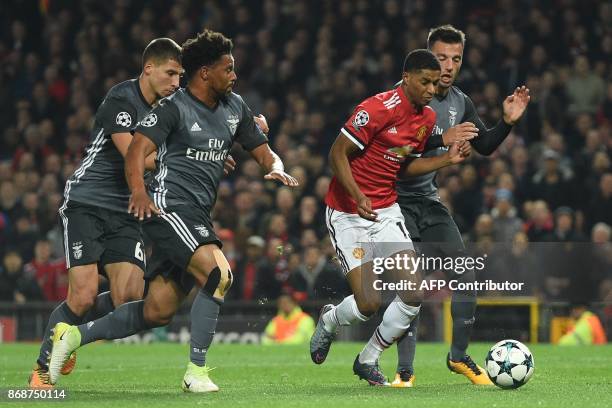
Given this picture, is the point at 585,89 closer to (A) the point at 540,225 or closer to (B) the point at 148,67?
(A) the point at 540,225

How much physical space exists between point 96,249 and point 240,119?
144 centimetres

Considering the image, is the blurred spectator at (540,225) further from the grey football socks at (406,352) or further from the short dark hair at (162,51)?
the short dark hair at (162,51)

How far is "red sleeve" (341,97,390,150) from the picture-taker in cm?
836

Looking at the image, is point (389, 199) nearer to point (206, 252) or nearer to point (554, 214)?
point (206, 252)

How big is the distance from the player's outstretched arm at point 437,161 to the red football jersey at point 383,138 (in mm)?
82

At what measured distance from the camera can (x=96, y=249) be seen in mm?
8758

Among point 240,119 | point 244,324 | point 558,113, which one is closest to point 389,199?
point 240,119

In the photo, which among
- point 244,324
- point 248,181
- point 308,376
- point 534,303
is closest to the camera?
point 308,376

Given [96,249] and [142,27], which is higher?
[142,27]

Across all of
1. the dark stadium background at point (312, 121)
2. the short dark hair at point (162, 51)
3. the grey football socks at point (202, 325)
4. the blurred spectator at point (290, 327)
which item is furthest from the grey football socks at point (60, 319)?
the blurred spectator at point (290, 327)

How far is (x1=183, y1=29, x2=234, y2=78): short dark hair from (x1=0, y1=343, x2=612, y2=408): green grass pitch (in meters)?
2.11

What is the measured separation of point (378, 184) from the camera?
859 cm

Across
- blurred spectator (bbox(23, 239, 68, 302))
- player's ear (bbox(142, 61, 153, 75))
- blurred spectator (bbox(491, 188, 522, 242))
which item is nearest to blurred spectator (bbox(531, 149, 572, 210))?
blurred spectator (bbox(491, 188, 522, 242))

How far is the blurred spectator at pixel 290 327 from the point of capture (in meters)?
15.7
